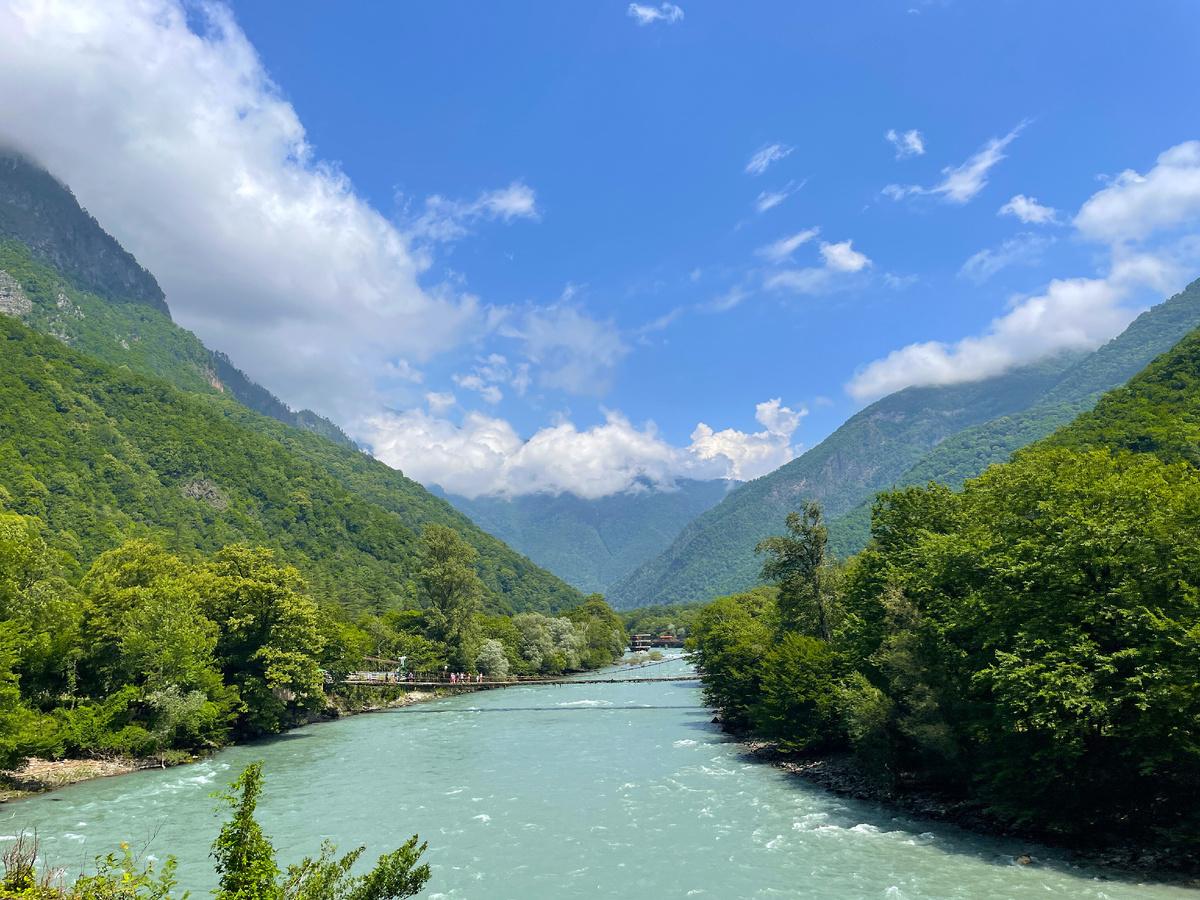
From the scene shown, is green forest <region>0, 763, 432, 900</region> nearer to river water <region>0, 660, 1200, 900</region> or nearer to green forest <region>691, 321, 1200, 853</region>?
river water <region>0, 660, 1200, 900</region>

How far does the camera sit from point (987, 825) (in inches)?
1053

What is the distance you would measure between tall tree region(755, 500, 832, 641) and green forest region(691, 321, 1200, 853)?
6656 mm

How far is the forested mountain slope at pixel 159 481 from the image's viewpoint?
11519 cm

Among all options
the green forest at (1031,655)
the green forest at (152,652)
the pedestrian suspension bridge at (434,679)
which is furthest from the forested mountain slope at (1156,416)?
the green forest at (152,652)

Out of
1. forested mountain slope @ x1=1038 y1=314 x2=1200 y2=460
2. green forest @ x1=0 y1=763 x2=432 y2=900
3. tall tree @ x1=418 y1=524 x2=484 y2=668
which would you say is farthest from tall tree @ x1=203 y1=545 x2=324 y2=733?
forested mountain slope @ x1=1038 y1=314 x2=1200 y2=460

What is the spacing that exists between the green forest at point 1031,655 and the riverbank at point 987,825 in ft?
1.60

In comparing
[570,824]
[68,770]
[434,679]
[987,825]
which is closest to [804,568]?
[987,825]

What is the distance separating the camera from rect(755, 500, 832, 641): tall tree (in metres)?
49.2

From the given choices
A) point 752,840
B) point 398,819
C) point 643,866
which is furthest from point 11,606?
point 752,840

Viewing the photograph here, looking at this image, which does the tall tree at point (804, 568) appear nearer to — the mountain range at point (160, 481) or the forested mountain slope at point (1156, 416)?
the forested mountain slope at point (1156, 416)

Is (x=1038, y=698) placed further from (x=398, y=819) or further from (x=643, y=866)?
(x=398, y=819)

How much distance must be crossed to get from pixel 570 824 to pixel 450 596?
2666 inches

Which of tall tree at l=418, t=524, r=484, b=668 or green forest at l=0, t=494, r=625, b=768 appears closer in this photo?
green forest at l=0, t=494, r=625, b=768

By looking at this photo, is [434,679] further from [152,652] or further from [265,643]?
[152,652]
